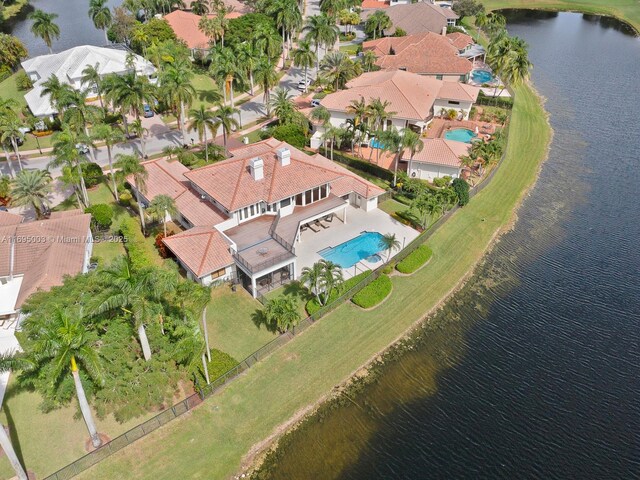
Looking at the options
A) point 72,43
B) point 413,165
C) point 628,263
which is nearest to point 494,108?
point 413,165

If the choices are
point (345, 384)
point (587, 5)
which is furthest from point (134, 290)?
point (587, 5)

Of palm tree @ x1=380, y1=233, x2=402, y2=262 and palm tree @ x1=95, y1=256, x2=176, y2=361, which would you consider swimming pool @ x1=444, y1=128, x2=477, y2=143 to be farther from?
palm tree @ x1=95, y1=256, x2=176, y2=361

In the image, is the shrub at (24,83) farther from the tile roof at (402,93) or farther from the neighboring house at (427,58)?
the neighboring house at (427,58)

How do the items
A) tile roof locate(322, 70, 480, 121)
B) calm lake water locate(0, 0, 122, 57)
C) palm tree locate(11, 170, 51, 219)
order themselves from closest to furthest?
palm tree locate(11, 170, 51, 219)
tile roof locate(322, 70, 480, 121)
calm lake water locate(0, 0, 122, 57)

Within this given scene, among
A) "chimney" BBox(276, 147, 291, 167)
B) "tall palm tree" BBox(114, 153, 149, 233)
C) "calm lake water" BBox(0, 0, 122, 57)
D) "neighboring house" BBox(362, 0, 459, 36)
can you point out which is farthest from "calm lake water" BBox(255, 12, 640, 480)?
"calm lake water" BBox(0, 0, 122, 57)

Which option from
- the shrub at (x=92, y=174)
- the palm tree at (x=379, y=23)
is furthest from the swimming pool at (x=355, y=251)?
the palm tree at (x=379, y=23)

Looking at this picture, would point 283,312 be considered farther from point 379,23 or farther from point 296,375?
point 379,23
